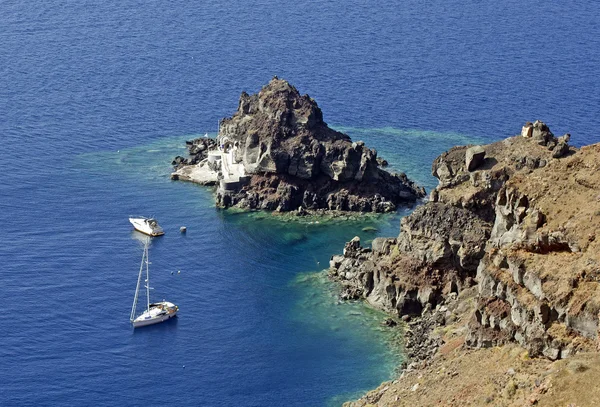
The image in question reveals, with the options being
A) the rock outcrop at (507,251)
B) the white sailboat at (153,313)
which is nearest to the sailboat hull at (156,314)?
the white sailboat at (153,313)

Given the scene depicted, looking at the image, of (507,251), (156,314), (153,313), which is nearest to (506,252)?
(507,251)

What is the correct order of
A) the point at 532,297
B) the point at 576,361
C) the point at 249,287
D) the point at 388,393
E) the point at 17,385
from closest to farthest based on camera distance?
the point at 576,361, the point at 532,297, the point at 388,393, the point at 17,385, the point at 249,287

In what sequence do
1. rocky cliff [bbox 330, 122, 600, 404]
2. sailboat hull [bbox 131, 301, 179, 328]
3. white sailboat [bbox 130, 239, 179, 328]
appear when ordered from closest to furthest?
1. rocky cliff [bbox 330, 122, 600, 404]
2. sailboat hull [bbox 131, 301, 179, 328]
3. white sailboat [bbox 130, 239, 179, 328]

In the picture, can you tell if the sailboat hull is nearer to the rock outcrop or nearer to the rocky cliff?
the rocky cliff

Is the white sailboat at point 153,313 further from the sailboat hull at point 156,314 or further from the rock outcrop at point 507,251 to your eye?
the rock outcrop at point 507,251

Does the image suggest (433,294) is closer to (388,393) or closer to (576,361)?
(388,393)

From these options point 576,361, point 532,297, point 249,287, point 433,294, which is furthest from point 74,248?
point 576,361

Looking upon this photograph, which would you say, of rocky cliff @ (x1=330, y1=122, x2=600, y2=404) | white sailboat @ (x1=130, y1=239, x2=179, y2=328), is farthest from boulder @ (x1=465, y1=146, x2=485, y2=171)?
white sailboat @ (x1=130, y1=239, x2=179, y2=328)
